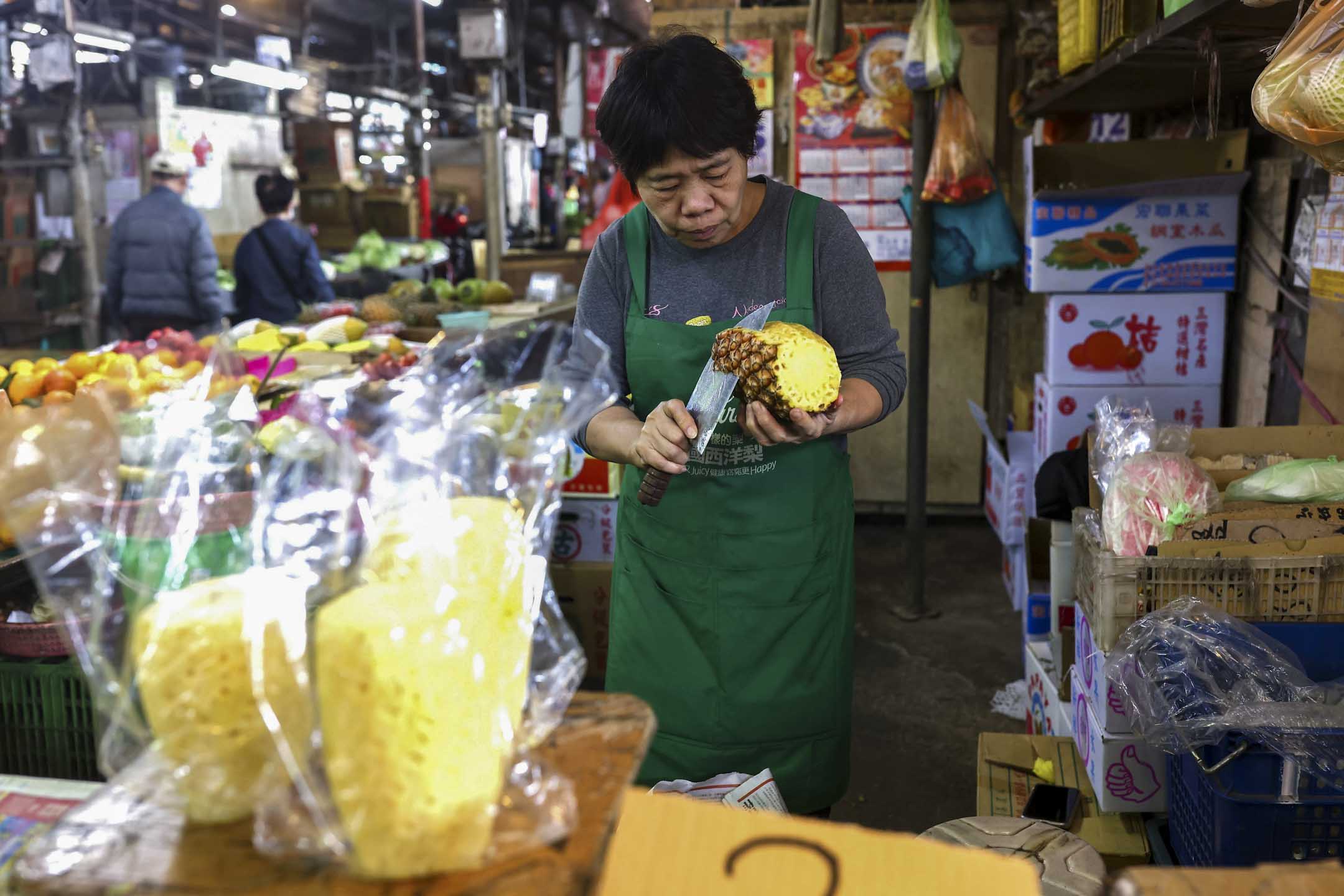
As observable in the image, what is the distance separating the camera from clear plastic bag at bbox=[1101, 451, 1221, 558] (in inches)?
82.7

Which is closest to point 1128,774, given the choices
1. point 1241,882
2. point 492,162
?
point 1241,882

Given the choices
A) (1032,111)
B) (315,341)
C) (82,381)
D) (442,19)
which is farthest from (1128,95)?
(442,19)

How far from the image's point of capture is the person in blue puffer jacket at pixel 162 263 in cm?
616

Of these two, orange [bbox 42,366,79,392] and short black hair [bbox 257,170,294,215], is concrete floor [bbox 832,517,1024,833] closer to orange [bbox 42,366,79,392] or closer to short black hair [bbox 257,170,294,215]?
orange [bbox 42,366,79,392]

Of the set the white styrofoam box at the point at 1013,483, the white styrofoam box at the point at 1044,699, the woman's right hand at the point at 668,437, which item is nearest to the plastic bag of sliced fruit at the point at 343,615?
the woman's right hand at the point at 668,437

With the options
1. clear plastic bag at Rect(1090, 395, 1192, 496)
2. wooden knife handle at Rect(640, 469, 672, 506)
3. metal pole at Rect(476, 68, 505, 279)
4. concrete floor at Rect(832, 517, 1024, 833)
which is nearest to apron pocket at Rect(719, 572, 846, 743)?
wooden knife handle at Rect(640, 469, 672, 506)

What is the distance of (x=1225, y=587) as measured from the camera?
193 centimetres

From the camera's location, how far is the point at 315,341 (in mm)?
4551

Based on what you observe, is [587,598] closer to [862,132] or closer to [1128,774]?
[1128,774]

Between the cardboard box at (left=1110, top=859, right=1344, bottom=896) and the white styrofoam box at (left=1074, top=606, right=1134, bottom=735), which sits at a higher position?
the cardboard box at (left=1110, top=859, right=1344, bottom=896)

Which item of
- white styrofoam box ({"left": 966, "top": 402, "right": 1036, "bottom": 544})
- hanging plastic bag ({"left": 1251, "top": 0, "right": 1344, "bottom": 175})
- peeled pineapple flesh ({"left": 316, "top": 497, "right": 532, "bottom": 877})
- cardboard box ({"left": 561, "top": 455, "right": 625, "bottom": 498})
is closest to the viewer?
peeled pineapple flesh ({"left": 316, "top": 497, "right": 532, "bottom": 877})

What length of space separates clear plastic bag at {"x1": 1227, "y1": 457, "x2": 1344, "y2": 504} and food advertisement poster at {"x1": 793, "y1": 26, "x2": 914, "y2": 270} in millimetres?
3707

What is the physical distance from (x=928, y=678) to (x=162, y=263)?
16.2ft

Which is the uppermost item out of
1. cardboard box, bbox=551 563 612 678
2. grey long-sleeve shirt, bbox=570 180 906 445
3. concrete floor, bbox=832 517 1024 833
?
grey long-sleeve shirt, bbox=570 180 906 445
